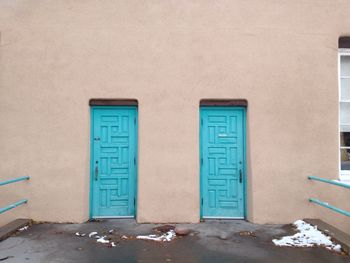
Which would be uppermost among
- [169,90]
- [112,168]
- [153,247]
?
[169,90]

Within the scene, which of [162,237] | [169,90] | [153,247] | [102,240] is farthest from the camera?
[169,90]

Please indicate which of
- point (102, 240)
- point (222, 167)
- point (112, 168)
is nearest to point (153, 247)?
point (102, 240)

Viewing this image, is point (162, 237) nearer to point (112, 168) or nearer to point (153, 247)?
point (153, 247)

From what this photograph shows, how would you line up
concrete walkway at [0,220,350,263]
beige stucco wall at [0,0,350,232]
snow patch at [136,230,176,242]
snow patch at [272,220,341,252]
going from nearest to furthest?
1. concrete walkway at [0,220,350,263]
2. snow patch at [272,220,341,252]
3. snow patch at [136,230,176,242]
4. beige stucco wall at [0,0,350,232]

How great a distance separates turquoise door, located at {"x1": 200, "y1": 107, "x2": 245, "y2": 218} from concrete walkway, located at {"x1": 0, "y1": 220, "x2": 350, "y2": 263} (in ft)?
1.62

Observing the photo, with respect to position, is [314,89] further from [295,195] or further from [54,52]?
[54,52]

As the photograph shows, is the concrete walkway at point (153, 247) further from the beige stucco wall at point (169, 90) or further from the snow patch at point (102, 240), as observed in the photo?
the beige stucco wall at point (169, 90)

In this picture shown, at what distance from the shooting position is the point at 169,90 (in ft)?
19.8

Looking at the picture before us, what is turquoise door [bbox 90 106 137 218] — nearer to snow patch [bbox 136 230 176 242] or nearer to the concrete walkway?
the concrete walkway

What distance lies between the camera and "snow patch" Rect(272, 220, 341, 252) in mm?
4820

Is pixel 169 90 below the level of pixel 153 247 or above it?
above

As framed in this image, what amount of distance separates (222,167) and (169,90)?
188 cm

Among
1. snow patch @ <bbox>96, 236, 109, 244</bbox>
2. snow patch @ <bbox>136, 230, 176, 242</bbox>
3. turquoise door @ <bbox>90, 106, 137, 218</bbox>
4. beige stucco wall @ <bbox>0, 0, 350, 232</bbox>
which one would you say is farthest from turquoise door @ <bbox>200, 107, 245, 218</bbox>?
snow patch @ <bbox>96, 236, 109, 244</bbox>

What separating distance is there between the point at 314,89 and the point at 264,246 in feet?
10.7
